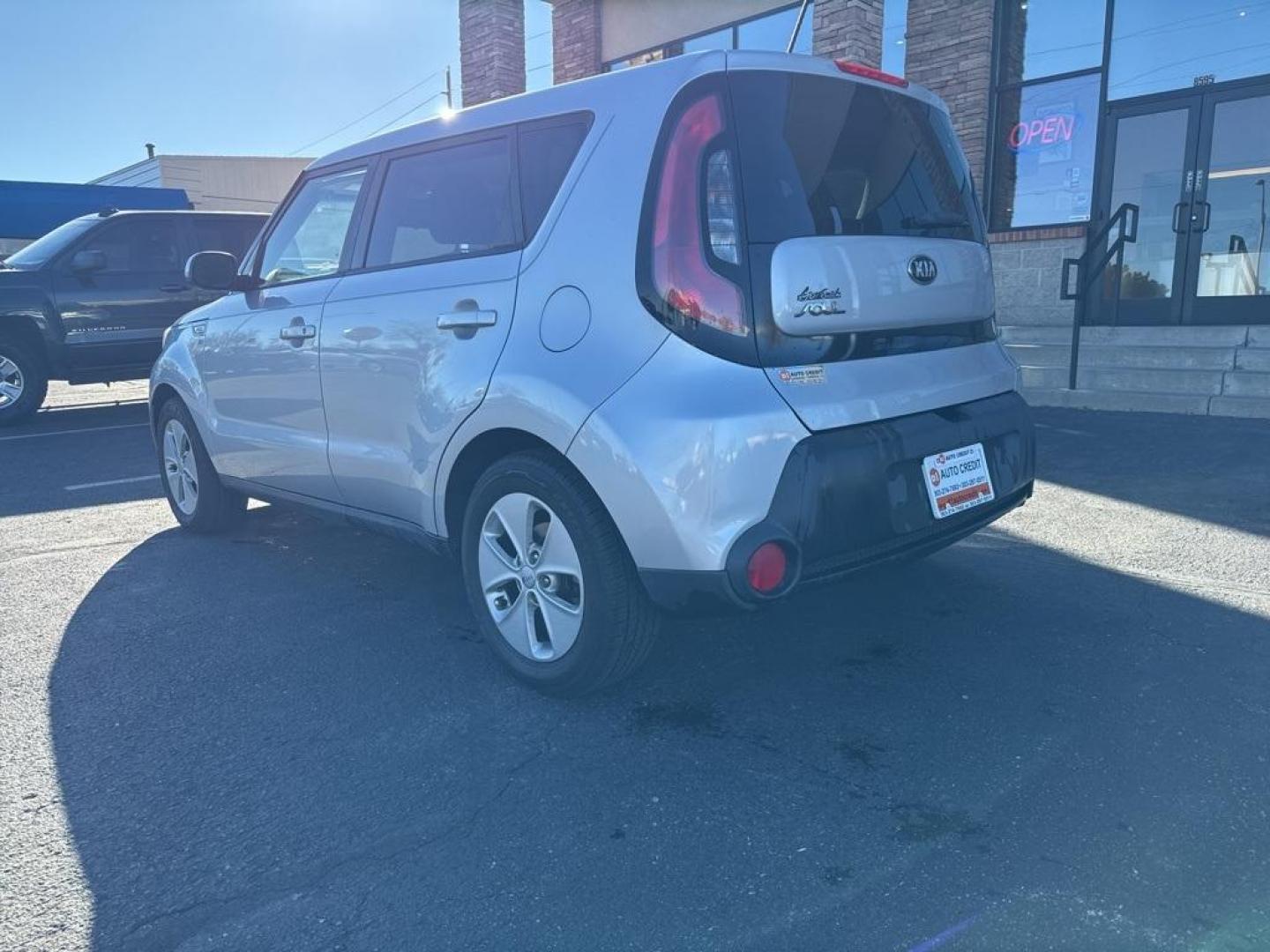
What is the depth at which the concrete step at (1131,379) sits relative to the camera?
7.75 meters

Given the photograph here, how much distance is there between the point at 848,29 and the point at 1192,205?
3.90 metres

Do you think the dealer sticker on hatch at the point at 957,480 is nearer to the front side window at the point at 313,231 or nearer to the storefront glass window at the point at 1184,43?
the front side window at the point at 313,231

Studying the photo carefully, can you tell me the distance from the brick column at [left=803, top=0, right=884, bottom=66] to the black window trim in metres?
7.39

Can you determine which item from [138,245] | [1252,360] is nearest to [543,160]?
[1252,360]

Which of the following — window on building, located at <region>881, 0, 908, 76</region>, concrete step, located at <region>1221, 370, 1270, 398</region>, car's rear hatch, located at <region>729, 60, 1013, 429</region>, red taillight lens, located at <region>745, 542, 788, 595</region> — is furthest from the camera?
window on building, located at <region>881, 0, 908, 76</region>

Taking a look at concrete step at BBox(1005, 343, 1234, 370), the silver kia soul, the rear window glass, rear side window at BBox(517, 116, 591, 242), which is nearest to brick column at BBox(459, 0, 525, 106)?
concrete step at BBox(1005, 343, 1234, 370)

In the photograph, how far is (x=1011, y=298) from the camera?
1045 cm

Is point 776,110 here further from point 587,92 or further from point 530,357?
point 530,357

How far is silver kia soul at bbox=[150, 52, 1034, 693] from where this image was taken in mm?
2613

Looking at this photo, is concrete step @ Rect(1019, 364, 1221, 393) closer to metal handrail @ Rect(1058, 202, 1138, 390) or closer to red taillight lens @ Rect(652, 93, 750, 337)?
metal handrail @ Rect(1058, 202, 1138, 390)

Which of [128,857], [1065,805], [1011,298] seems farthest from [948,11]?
[128,857]

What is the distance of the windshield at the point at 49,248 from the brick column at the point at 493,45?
611 centimetres

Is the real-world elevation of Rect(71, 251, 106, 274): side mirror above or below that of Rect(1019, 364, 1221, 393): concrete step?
above

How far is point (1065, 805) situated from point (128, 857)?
7.65 ft
